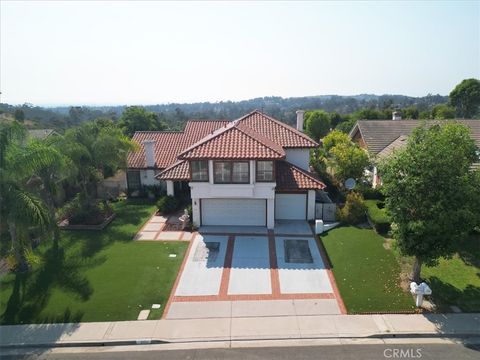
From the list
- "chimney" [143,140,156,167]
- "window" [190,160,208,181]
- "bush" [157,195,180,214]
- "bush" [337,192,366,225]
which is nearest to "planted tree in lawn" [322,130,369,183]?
"bush" [337,192,366,225]

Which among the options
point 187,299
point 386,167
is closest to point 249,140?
point 386,167

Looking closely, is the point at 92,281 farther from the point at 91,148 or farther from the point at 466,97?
the point at 466,97

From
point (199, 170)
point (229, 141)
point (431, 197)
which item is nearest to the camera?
point (431, 197)

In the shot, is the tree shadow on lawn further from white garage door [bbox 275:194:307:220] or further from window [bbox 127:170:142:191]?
white garage door [bbox 275:194:307:220]

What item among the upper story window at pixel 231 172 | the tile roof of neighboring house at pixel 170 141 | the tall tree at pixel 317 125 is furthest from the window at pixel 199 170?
the tall tree at pixel 317 125

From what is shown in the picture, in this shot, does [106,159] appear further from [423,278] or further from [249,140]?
[423,278]

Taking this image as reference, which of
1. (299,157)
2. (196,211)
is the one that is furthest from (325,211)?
(196,211)

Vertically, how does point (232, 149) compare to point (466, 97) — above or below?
below
